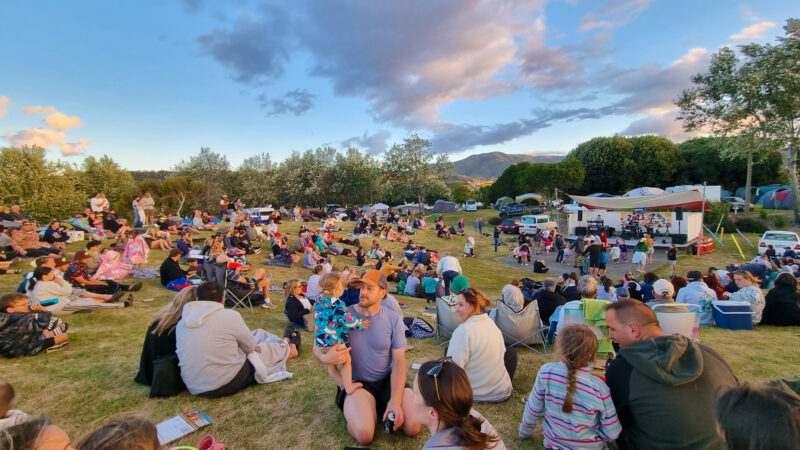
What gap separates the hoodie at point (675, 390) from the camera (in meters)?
2.11

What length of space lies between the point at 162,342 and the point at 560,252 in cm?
1791

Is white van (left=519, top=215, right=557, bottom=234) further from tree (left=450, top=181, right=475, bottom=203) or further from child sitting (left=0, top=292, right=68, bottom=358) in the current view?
tree (left=450, top=181, right=475, bottom=203)

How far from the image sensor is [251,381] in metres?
4.19

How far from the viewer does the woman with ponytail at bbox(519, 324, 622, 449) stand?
7.64 feet

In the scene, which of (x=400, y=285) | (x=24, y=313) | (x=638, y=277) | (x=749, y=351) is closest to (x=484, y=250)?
(x=638, y=277)

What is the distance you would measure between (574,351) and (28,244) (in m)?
15.3

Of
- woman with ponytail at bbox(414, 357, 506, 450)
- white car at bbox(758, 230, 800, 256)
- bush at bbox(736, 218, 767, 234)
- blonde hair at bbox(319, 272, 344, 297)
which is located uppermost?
blonde hair at bbox(319, 272, 344, 297)

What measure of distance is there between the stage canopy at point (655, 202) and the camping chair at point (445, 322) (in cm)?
1776

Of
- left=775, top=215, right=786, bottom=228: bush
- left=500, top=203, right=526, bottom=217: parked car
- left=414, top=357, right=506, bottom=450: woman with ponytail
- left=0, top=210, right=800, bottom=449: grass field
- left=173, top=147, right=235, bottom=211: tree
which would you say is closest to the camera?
left=414, top=357, right=506, bottom=450: woman with ponytail

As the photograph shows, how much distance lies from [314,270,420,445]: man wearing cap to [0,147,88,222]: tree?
39.1 metres

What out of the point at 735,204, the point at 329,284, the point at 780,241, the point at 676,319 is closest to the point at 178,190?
the point at 329,284

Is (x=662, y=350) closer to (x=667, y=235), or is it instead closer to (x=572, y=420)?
(x=572, y=420)

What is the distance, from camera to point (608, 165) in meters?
48.8

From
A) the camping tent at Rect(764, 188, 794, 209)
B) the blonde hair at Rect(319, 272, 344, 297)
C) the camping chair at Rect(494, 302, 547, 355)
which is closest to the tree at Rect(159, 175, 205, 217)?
the camping chair at Rect(494, 302, 547, 355)
